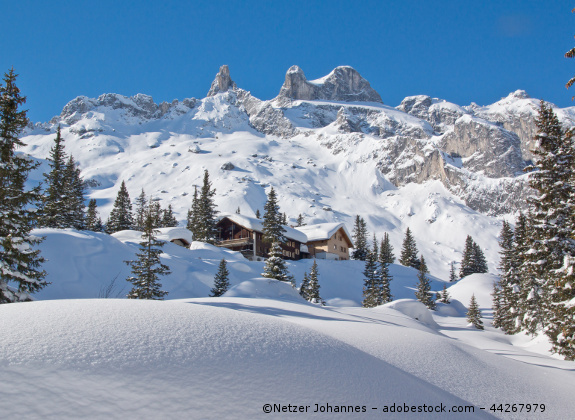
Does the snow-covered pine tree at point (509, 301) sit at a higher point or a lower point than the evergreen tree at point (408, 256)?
lower

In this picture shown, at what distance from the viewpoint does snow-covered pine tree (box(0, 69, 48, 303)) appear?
47.4ft

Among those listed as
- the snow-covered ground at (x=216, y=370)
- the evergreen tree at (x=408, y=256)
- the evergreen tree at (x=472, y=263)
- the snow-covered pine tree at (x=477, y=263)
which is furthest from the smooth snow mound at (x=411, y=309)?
the snow-covered pine tree at (x=477, y=263)

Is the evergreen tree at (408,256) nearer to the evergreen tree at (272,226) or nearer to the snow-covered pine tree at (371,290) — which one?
the snow-covered pine tree at (371,290)

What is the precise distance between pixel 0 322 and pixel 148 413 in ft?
6.89

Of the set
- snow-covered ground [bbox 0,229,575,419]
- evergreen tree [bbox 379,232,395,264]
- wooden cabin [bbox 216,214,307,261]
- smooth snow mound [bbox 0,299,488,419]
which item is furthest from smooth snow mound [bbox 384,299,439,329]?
evergreen tree [bbox 379,232,395,264]

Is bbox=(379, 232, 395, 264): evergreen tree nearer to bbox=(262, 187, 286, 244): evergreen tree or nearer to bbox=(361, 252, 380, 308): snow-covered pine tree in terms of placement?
bbox=(361, 252, 380, 308): snow-covered pine tree

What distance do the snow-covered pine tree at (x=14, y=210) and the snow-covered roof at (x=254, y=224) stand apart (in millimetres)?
35969

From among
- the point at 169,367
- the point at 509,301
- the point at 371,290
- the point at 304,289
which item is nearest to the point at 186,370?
the point at 169,367

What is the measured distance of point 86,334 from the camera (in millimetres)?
3926

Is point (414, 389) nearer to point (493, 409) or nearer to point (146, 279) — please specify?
point (493, 409)

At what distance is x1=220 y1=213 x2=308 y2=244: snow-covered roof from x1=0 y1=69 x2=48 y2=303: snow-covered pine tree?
36.0m

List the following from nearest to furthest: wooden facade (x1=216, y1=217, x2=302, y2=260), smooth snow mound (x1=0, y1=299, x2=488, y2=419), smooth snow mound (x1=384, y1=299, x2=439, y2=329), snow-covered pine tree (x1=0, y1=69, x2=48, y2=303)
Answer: smooth snow mound (x1=0, y1=299, x2=488, y2=419), snow-covered pine tree (x1=0, y1=69, x2=48, y2=303), smooth snow mound (x1=384, y1=299, x2=439, y2=329), wooden facade (x1=216, y1=217, x2=302, y2=260)

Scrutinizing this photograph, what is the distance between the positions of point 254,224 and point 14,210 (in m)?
38.2

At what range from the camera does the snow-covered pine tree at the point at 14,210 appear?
14461 mm
